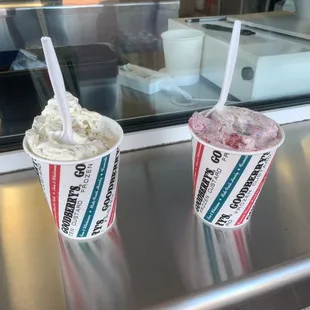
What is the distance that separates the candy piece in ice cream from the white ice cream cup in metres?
0.11

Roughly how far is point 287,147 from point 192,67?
25 centimetres

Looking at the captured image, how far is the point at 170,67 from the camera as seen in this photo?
32.5 inches

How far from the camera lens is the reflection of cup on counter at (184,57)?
0.80m

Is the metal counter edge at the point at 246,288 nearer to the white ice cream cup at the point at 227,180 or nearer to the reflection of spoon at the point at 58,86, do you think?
the white ice cream cup at the point at 227,180

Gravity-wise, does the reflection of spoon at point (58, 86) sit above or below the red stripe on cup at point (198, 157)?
above

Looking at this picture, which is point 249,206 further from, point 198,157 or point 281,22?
point 281,22

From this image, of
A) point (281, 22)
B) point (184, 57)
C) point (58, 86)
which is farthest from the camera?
point (281, 22)

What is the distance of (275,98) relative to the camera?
775 millimetres

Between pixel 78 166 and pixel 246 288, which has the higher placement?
pixel 78 166

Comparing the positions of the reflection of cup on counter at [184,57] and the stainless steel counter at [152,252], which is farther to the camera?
the reflection of cup on counter at [184,57]

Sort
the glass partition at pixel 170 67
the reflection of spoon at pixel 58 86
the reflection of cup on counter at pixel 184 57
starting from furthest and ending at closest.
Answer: the reflection of cup on counter at pixel 184 57
the glass partition at pixel 170 67
the reflection of spoon at pixel 58 86

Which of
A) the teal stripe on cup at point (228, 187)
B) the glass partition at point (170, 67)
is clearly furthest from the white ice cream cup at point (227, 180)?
the glass partition at point (170, 67)

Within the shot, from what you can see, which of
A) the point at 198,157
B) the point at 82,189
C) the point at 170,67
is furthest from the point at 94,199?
the point at 170,67

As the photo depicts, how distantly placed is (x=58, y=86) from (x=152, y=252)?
0.73 feet
